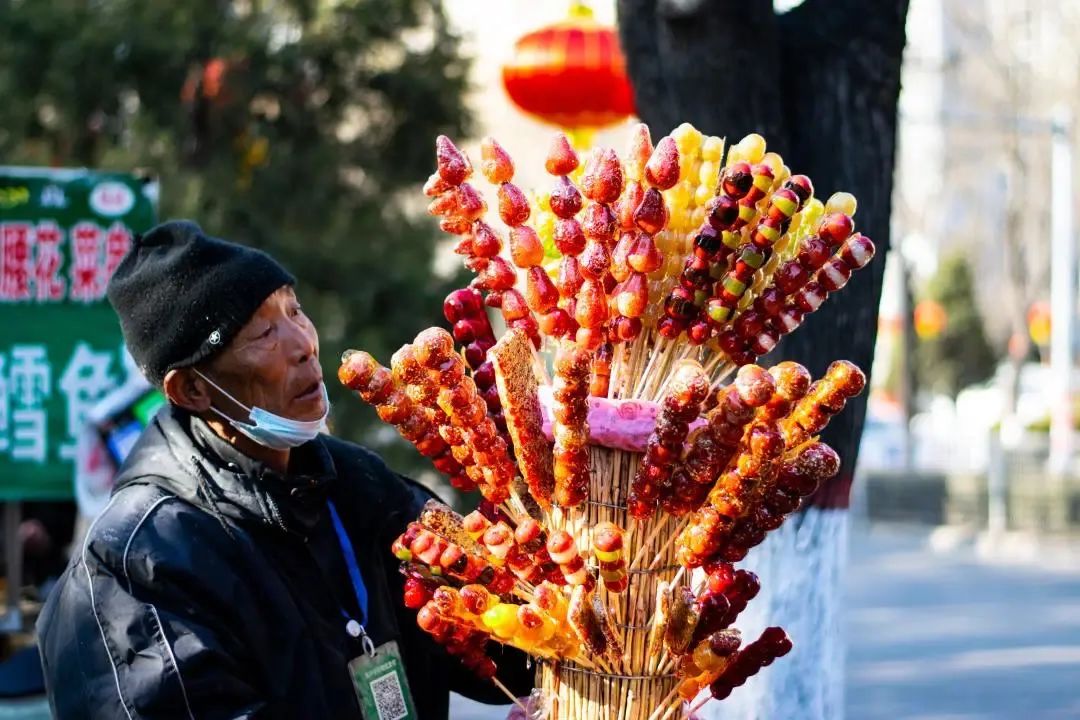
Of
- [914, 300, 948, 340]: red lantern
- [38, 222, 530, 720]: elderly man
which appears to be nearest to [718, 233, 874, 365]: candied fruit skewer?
[38, 222, 530, 720]: elderly man

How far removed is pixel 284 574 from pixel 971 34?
20.0 metres

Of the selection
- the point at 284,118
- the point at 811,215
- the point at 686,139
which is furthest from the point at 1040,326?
the point at 686,139

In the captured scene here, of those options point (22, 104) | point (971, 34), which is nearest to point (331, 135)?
point (22, 104)

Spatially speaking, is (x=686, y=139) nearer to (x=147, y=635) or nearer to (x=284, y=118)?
(x=147, y=635)

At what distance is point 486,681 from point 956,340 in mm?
25165

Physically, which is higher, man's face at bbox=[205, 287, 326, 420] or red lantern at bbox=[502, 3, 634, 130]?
red lantern at bbox=[502, 3, 634, 130]

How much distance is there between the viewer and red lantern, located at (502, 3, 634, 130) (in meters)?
7.42

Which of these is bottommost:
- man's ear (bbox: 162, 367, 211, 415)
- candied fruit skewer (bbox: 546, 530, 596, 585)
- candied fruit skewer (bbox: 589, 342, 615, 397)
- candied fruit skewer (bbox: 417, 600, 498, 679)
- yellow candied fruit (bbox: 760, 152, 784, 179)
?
candied fruit skewer (bbox: 417, 600, 498, 679)

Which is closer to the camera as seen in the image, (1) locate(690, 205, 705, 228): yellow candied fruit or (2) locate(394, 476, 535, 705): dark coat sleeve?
(1) locate(690, 205, 705, 228): yellow candied fruit

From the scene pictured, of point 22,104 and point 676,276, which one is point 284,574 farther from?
point 22,104

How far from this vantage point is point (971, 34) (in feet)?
67.4

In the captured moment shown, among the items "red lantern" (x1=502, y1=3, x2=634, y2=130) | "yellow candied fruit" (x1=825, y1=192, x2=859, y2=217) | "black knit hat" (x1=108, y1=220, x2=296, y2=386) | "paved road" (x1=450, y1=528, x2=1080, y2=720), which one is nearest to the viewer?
"yellow candied fruit" (x1=825, y1=192, x2=859, y2=217)

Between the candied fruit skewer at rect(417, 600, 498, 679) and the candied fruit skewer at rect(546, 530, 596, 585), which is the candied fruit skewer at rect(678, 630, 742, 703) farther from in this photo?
the candied fruit skewer at rect(417, 600, 498, 679)

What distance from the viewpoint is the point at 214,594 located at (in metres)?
2.10
